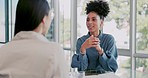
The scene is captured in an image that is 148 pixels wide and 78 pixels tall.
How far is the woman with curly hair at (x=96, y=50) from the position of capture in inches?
70.2

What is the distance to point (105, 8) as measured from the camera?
2.01m

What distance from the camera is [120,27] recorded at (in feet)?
12.0

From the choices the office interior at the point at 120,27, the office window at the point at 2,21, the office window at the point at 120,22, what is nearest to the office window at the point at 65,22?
the office interior at the point at 120,27

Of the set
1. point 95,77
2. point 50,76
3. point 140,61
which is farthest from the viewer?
point 140,61

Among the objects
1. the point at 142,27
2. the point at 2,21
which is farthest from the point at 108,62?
the point at 2,21

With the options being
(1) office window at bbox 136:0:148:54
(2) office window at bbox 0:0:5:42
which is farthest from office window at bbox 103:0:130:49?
(2) office window at bbox 0:0:5:42

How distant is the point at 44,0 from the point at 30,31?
0.13m

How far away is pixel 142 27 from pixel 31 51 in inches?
110

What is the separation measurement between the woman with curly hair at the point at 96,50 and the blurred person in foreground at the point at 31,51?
91 centimetres

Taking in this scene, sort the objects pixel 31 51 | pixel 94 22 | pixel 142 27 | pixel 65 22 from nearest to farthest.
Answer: pixel 31 51
pixel 94 22
pixel 142 27
pixel 65 22

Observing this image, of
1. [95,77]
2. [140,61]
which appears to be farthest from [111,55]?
[140,61]

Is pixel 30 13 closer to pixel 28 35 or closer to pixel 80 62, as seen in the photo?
pixel 28 35

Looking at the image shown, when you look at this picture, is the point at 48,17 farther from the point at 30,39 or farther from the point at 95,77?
the point at 95,77

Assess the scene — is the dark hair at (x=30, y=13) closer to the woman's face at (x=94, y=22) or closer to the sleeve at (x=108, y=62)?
the sleeve at (x=108, y=62)
